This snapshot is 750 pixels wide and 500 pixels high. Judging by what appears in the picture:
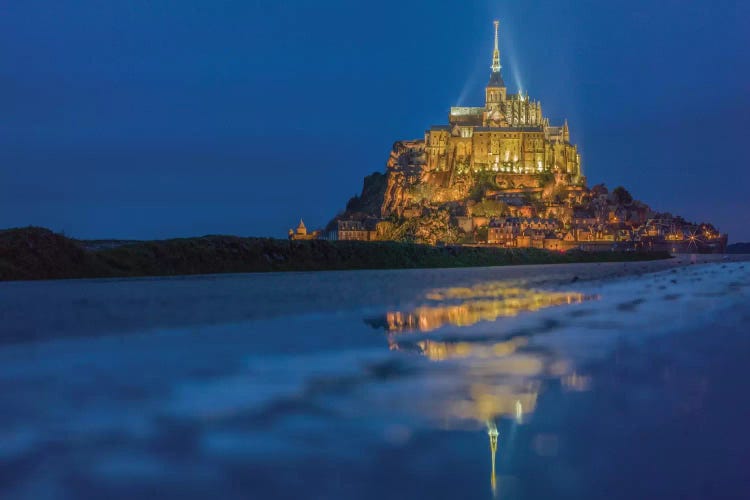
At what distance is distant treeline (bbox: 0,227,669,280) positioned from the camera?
2552 centimetres

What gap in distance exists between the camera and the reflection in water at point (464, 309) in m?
11.8

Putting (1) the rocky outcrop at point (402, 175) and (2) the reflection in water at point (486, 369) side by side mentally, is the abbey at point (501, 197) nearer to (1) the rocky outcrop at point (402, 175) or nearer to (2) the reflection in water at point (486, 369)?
(1) the rocky outcrop at point (402, 175)

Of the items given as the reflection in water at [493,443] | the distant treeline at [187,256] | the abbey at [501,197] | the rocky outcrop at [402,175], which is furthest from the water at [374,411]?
the rocky outcrop at [402,175]

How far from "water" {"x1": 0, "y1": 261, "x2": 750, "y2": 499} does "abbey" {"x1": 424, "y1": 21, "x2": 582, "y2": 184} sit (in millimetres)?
116182

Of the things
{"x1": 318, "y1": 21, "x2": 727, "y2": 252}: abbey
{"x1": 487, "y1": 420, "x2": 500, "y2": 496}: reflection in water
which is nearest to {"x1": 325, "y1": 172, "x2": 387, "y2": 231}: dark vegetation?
{"x1": 318, "y1": 21, "x2": 727, "y2": 252}: abbey

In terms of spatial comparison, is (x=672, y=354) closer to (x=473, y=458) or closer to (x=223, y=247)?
(x=473, y=458)

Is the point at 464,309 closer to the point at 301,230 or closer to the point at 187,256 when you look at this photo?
the point at 187,256

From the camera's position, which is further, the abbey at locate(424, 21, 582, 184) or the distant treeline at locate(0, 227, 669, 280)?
the abbey at locate(424, 21, 582, 184)

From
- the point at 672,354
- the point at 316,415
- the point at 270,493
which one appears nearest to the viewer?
the point at 270,493

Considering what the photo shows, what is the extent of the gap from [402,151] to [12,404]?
132364 mm

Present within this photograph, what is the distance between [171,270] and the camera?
31141 millimetres

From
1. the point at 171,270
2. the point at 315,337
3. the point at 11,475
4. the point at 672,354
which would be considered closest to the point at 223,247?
the point at 171,270

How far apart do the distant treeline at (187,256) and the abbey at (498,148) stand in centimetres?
6973

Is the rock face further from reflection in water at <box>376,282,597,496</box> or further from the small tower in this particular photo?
reflection in water at <box>376,282,597,496</box>
